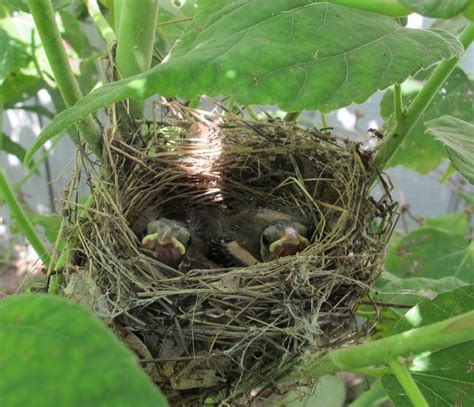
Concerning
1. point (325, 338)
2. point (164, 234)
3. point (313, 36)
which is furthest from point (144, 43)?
point (325, 338)

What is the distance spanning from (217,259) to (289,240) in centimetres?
22

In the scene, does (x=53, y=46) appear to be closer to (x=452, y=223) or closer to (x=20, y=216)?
(x=20, y=216)

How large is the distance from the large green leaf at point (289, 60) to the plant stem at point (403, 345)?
223 mm

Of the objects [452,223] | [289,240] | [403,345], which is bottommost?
[452,223]

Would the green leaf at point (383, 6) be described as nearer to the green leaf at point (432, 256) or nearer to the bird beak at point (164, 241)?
the bird beak at point (164, 241)

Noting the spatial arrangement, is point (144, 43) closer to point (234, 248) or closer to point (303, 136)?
point (303, 136)

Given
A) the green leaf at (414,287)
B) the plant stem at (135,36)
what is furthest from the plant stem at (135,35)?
the green leaf at (414,287)

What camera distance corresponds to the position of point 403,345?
0.55 meters

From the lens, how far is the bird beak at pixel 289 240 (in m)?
1.04

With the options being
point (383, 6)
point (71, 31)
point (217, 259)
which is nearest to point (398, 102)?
point (383, 6)

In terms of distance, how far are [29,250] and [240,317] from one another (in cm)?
215

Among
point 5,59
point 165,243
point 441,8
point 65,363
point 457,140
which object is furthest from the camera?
point 5,59

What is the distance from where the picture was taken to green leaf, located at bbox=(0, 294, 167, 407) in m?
0.24

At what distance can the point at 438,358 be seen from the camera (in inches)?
29.7
